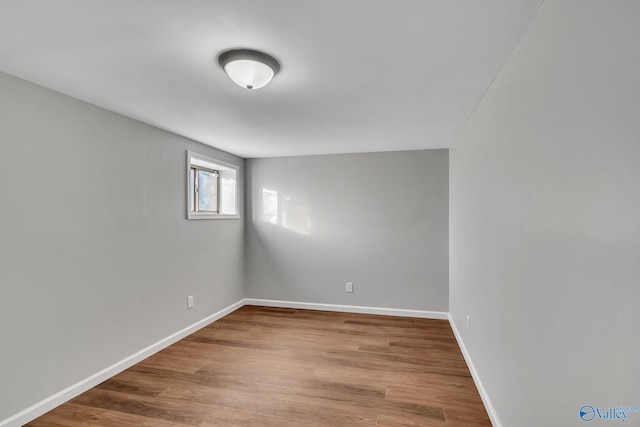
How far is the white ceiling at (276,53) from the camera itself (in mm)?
1323

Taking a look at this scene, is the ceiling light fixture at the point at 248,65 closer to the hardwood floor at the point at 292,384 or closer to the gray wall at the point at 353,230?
the hardwood floor at the point at 292,384

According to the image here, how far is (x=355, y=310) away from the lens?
4359 millimetres

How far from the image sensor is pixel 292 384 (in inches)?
98.0

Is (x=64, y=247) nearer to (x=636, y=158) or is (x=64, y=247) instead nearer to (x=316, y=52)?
(x=316, y=52)

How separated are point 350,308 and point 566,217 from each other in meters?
3.54

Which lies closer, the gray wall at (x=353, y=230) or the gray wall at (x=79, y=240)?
the gray wall at (x=79, y=240)

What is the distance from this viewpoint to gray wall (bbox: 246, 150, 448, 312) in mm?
4113

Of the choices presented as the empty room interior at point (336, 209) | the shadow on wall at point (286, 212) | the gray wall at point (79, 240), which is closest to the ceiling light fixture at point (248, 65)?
the empty room interior at point (336, 209)

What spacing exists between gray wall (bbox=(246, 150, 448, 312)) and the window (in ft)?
1.05

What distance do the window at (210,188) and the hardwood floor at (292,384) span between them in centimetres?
144

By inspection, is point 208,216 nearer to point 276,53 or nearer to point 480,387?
point 276,53

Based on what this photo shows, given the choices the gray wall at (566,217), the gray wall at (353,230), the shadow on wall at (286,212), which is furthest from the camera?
the shadow on wall at (286,212)

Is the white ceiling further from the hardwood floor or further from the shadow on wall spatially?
the hardwood floor

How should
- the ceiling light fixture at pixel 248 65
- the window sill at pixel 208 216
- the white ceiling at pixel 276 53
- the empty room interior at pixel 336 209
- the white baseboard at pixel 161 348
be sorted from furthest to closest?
the window sill at pixel 208 216 → the white baseboard at pixel 161 348 → the ceiling light fixture at pixel 248 65 → the white ceiling at pixel 276 53 → the empty room interior at pixel 336 209
